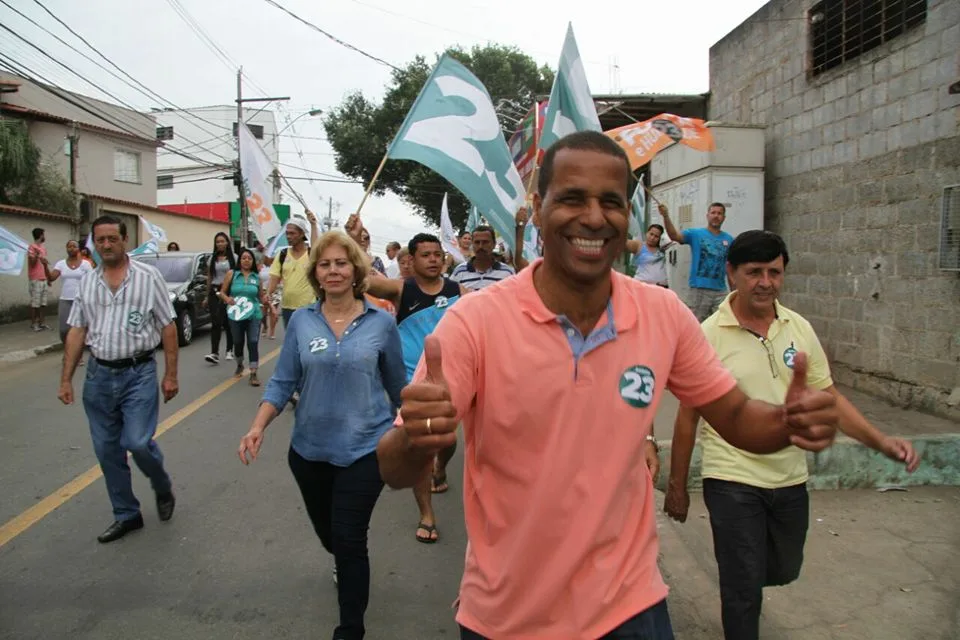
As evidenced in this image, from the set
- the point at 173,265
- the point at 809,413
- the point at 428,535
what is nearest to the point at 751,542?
the point at 809,413

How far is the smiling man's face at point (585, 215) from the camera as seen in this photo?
69.5 inches

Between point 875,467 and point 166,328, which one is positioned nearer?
point 166,328

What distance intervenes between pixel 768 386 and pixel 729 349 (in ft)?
0.64

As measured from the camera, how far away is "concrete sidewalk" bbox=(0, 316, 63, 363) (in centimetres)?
1132

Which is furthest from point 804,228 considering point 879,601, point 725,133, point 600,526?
point 600,526

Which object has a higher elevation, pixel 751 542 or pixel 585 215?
pixel 585 215

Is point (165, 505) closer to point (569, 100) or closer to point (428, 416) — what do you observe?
point (428, 416)

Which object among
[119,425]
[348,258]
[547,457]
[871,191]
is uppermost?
[871,191]

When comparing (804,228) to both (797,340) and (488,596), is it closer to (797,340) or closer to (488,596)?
(797,340)

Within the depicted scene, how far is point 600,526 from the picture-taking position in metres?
1.69

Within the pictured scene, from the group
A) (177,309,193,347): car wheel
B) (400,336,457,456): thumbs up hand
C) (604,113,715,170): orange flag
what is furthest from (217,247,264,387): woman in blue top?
(400,336,457,456): thumbs up hand

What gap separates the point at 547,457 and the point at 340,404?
5.94 feet

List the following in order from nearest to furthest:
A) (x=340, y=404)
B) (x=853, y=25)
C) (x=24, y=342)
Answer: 1. (x=340, y=404)
2. (x=853, y=25)
3. (x=24, y=342)

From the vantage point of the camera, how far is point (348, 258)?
3.64 meters
